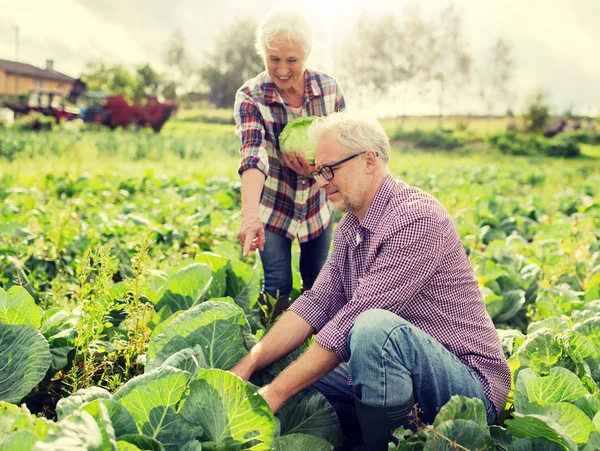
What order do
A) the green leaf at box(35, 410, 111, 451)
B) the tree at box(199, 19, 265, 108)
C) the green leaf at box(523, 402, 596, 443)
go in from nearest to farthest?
the green leaf at box(35, 410, 111, 451) → the green leaf at box(523, 402, 596, 443) → the tree at box(199, 19, 265, 108)

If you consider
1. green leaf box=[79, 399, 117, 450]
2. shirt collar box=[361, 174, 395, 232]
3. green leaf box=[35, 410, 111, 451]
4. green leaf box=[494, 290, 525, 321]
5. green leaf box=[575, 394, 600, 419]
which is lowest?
green leaf box=[494, 290, 525, 321]

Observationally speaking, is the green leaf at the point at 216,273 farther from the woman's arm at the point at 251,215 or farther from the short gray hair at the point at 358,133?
the short gray hair at the point at 358,133

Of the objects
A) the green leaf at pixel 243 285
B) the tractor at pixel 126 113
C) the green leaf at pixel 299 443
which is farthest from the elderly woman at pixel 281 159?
the tractor at pixel 126 113

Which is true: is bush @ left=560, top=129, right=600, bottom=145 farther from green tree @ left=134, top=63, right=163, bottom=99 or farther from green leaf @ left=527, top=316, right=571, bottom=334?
green tree @ left=134, top=63, right=163, bottom=99

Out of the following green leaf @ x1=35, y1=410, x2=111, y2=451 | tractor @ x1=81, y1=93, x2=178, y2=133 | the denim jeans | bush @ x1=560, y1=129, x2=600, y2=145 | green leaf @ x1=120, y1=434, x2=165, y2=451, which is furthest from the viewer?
bush @ x1=560, y1=129, x2=600, y2=145

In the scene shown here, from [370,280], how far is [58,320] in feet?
4.50

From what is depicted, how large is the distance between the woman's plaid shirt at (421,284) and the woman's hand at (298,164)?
93cm

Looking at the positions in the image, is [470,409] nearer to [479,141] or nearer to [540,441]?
[540,441]

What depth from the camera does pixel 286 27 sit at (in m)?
2.89

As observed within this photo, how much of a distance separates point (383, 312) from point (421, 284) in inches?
8.2

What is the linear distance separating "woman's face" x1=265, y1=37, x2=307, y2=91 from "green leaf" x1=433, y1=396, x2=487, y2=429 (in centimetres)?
186

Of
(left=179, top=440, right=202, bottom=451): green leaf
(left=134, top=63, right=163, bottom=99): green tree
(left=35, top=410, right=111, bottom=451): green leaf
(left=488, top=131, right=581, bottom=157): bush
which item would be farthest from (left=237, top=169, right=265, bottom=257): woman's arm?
(left=134, top=63, right=163, bottom=99): green tree

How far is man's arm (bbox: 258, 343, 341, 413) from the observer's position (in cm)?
205

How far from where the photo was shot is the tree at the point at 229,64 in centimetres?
5508
